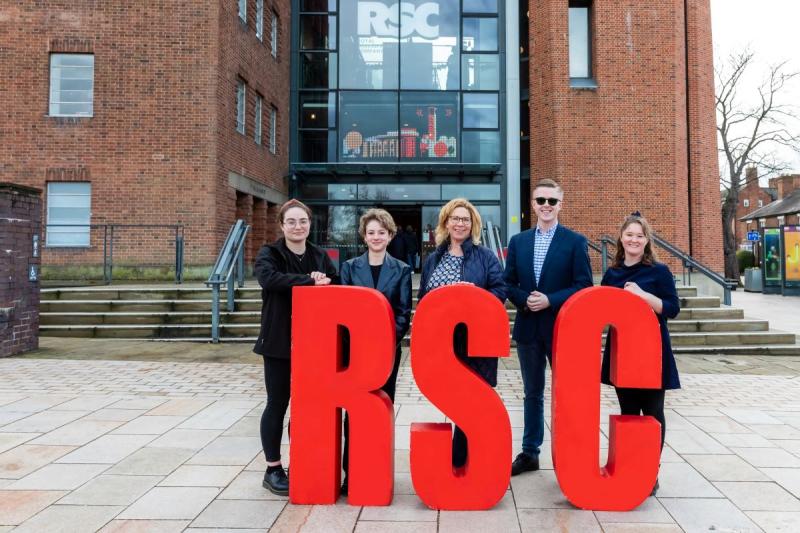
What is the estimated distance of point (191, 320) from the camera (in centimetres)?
927

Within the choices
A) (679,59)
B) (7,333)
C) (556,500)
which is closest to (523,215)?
(679,59)

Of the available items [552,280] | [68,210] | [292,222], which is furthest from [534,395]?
[68,210]

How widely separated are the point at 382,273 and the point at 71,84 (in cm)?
1291

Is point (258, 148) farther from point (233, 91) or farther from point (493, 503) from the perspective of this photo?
point (493, 503)

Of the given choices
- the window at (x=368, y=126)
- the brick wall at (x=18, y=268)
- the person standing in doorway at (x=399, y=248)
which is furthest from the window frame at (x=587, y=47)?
the brick wall at (x=18, y=268)

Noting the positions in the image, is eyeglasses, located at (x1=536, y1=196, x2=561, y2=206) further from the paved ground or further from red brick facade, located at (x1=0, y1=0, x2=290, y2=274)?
red brick facade, located at (x1=0, y1=0, x2=290, y2=274)

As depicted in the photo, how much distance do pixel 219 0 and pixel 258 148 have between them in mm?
3828

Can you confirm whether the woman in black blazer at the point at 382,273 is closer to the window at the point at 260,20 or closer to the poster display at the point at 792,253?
the window at the point at 260,20

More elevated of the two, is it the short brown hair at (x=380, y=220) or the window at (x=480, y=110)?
the window at (x=480, y=110)

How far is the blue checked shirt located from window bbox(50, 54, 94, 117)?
41.7 feet

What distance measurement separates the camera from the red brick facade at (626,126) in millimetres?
16094

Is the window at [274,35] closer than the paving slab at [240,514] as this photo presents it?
No

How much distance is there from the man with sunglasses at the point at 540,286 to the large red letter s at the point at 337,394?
1009 millimetres

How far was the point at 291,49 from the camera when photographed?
1767 cm
